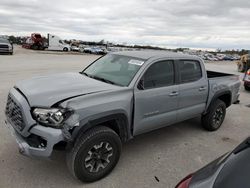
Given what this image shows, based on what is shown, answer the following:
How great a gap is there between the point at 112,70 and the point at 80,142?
5.32 feet

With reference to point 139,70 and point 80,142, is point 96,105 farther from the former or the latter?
point 139,70

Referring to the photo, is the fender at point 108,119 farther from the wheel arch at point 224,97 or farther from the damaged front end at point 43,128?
the wheel arch at point 224,97

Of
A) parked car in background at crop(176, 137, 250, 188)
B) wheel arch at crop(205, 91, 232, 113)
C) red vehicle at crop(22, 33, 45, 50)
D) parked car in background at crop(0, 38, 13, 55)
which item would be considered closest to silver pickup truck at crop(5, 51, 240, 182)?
A: wheel arch at crop(205, 91, 232, 113)

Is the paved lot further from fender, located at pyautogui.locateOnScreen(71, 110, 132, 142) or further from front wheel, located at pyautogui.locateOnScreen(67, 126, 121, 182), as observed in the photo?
fender, located at pyautogui.locateOnScreen(71, 110, 132, 142)

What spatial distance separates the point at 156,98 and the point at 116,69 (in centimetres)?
87

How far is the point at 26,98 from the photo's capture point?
319 centimetres

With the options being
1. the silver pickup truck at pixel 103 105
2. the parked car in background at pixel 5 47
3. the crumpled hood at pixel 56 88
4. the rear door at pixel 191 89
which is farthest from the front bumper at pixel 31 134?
the parked car in background at pixel 5 47

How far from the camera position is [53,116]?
293 centimetres

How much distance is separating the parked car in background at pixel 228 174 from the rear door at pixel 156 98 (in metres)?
1.90

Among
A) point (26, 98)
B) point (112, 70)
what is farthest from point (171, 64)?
point (26, 98)

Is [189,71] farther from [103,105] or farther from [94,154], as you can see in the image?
[94,154]

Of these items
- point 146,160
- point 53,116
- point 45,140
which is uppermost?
point 53,116

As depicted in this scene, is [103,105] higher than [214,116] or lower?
higher

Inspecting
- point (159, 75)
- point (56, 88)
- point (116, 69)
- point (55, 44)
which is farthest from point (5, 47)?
point (159, 75)
